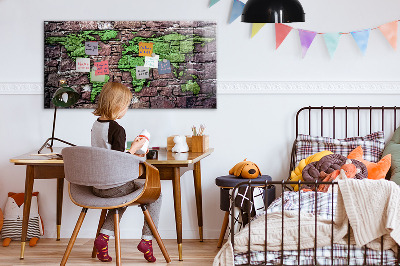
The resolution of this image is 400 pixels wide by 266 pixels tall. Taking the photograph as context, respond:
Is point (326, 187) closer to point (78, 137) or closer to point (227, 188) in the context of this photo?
point (227, 188)

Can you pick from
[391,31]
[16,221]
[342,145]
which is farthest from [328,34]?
[16,221]

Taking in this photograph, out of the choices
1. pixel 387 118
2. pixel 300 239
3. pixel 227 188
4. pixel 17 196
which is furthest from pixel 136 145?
pixel 387 118

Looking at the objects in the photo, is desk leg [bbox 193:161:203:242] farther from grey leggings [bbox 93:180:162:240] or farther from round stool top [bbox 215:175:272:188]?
grey leggings [bbox 93:180:162:240]

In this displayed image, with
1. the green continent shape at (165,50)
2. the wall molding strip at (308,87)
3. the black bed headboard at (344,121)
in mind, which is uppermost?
the green continent shape at (165,50)

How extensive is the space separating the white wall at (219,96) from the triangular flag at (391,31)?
42mm

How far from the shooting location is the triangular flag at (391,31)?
4.32 metres

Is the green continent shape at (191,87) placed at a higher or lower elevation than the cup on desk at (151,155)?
higher

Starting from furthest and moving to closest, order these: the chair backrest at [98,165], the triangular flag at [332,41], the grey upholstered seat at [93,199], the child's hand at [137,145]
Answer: the triangular flag at [332,41] < the child's hand at [137,145] < the grey upholstered seat at [93,199] < the chair backrest at [98,165]

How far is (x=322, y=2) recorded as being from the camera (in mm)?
4367

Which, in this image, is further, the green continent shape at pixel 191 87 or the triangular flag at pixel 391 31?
the green continent shape at pixel 191 87

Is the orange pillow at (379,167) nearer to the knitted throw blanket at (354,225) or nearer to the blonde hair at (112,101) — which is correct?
the knitted throw blanket at (354,225)

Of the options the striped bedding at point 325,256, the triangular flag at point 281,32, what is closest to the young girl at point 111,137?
the striped bedding at point 325,256

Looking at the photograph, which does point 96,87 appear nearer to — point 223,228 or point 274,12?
point 223,228

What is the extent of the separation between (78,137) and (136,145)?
110 cm
